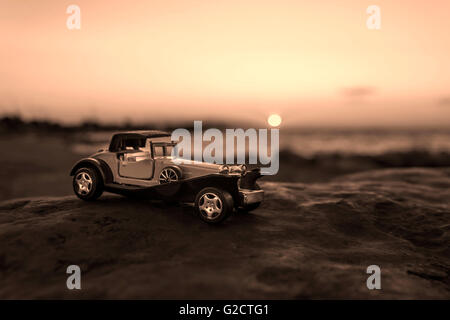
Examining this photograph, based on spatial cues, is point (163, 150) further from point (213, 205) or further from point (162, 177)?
point (213, 205)

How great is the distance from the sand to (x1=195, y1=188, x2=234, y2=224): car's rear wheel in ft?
0.65

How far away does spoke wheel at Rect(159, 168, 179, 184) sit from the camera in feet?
21.9

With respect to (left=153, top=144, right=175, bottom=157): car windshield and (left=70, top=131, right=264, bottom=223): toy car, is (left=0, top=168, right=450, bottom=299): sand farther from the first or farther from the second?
(left=153, top=144, right=175, bottom=157): car windshield

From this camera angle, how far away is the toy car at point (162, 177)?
612 cm

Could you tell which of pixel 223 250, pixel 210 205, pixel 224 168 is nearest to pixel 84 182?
pixel 210 205

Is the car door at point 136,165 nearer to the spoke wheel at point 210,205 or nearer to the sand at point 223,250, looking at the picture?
the sand at point 223,250

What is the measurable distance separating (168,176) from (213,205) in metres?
1.25

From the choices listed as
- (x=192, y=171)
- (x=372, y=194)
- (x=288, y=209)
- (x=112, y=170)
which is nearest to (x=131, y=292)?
(x=192, y=171)

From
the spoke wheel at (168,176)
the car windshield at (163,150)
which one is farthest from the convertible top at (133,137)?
the spoke wheel at (168,176)

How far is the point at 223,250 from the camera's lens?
16.2ft

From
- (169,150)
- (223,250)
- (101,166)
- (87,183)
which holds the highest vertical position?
(169,150)

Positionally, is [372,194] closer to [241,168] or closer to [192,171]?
[241,168]

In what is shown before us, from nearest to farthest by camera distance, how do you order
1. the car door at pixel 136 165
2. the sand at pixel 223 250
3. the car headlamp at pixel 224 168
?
the sand at pixel 223 250 → the car headlamp at pixel 224 168 → the car door at pixel 136 165
